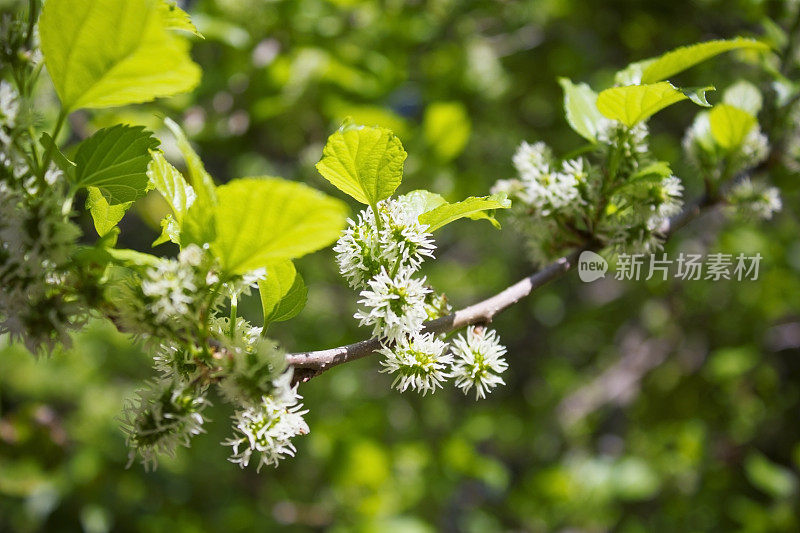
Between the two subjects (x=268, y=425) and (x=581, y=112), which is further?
(x=581, y=112)

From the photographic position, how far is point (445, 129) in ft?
5.52

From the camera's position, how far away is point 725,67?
1849mm

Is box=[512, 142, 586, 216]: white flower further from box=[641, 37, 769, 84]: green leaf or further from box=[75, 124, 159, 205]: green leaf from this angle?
box=[75, 124, 159, 205]: green leaf

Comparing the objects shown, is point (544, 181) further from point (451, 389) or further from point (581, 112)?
point (451, 389)

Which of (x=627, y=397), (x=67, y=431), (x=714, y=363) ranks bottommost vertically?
(x=67, y=431)

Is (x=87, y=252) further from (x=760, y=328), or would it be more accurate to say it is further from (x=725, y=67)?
(x=760, y=328)

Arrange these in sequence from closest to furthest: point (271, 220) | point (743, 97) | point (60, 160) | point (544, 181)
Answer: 1. point (271, 220)
2. point (60, 160)
3. point (544, 181)
4. point (743, 97)

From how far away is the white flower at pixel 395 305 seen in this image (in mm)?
582

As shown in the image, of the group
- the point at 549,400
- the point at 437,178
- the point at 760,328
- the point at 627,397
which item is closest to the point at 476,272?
the point at 549,400

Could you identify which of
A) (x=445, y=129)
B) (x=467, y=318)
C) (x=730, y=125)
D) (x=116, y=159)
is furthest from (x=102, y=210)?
(x=445, y=129)

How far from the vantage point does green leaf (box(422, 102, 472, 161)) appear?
1653 mm

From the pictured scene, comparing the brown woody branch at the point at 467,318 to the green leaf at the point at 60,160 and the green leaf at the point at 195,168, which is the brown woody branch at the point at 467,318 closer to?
the green leaf at the point at 195,168

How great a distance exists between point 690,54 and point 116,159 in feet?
2.07

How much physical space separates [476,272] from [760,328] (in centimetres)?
115
